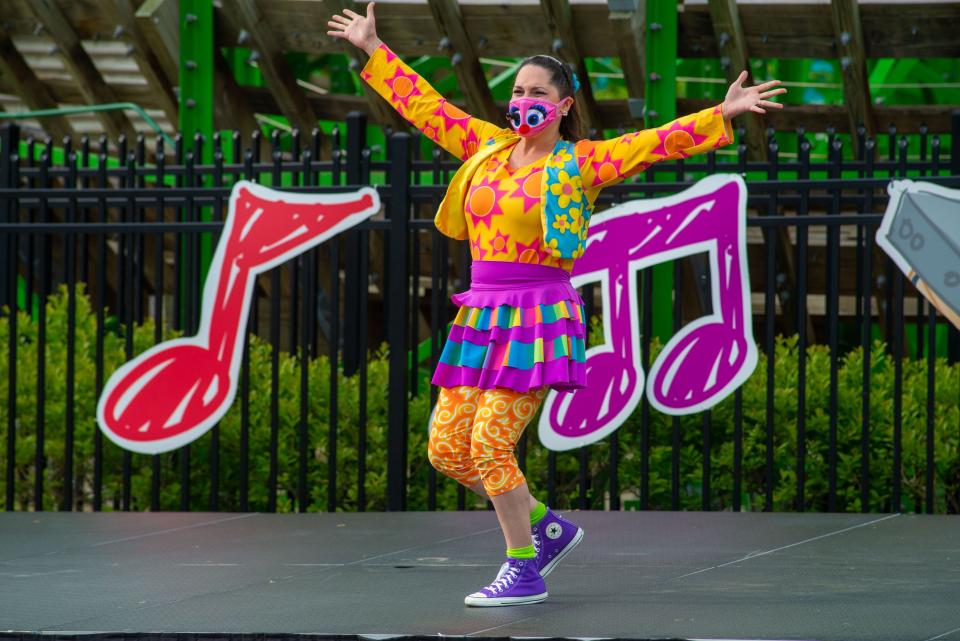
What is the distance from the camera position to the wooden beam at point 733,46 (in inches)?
376

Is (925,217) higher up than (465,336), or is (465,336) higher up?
(925,217)

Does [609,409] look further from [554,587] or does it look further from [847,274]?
[847,274]

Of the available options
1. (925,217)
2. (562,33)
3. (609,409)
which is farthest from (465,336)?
(562,33)

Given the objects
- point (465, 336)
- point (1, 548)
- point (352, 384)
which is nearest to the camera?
point (465, 336)

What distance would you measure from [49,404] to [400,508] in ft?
6.65

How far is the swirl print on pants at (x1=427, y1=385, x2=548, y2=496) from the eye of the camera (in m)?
4.39

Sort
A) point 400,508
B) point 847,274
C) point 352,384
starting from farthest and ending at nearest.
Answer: point 847,274, point 352,384, point 400,508

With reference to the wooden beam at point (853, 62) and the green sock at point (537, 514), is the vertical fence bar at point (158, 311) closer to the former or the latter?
the green sock at point (537, 514)

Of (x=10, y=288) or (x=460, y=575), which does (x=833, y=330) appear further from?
(x=10, y=288)

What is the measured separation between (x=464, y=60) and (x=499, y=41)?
295 mm

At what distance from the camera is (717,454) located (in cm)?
714

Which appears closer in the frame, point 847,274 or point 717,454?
point 717,454

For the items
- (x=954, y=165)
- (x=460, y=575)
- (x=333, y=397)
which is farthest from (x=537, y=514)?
(x=954, y=165)

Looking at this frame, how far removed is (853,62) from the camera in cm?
976
